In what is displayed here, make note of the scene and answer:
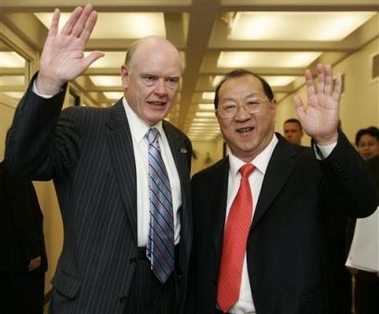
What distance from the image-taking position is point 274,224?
146 centimetres

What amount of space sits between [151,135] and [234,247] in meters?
0.49

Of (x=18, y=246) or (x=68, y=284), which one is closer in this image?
(x=68, y=284)

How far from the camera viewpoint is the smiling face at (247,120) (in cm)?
159

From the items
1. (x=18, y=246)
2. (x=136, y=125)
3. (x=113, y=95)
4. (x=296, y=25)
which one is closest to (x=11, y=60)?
(x=18, y=246)

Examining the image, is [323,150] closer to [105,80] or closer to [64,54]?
[64,54]

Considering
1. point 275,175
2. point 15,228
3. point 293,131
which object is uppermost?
point 293,131

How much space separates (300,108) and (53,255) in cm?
446

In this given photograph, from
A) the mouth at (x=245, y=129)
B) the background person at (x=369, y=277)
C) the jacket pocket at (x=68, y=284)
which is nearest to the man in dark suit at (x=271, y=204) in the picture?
the mouth at (x=245, y=129)

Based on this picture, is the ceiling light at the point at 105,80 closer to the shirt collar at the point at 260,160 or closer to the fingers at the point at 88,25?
the shirt collar at the point at 260,160

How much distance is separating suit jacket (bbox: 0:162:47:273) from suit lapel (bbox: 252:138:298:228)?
2.12 metres

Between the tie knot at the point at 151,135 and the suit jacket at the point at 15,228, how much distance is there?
1831 millimetres

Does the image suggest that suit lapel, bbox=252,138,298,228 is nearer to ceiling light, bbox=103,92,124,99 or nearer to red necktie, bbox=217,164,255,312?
red necktie, bbox=217,164,255,312

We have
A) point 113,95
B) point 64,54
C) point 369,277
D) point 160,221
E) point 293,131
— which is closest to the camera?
point 64,54

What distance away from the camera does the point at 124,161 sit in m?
1.39
